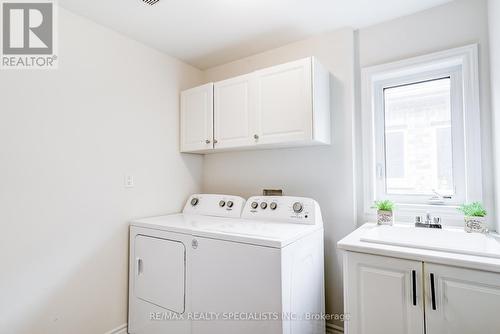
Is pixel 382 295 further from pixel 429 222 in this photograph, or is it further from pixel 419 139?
pixel 419 139

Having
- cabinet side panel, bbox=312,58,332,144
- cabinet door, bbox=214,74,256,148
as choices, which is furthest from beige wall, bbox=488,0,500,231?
cabinet door, bbox=214,74,256,148

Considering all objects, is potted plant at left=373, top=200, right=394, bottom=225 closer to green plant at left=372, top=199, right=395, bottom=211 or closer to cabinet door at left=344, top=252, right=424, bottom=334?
green plant at left=372, top=199, right=395, bottom=211

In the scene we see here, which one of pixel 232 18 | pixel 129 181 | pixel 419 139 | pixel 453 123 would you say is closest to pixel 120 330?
pixel 129 181

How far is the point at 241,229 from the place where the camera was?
66.2 inches

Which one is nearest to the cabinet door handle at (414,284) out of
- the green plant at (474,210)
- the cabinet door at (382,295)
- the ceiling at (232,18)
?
the cabinet door at (382,295)

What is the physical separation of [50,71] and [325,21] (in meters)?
1.97

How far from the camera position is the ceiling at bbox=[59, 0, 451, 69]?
5.69ft

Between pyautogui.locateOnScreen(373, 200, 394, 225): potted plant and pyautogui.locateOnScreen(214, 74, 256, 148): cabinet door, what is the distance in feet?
3.50

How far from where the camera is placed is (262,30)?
81.2 inches

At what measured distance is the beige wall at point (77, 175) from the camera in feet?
5.02

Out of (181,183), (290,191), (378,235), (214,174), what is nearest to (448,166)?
(378,235)

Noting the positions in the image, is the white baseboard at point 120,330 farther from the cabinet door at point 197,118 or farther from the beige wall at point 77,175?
the cabinet door at point 197,118

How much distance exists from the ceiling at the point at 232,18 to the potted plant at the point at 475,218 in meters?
1.38

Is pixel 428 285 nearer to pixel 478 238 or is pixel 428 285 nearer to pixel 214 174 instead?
pixel 478 238
